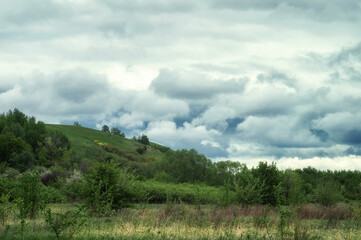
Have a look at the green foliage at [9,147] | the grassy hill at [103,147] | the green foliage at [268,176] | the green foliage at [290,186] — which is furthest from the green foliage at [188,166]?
the grassy hill at [103,147]

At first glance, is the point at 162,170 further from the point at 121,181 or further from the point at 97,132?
the point at 97,132

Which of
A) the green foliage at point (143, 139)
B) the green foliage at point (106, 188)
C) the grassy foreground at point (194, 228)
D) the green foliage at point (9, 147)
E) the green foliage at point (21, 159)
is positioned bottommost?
the grassy foreground at point (194, 228)

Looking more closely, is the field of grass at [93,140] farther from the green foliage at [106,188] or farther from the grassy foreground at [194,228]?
the grassy foreground at [194,228]

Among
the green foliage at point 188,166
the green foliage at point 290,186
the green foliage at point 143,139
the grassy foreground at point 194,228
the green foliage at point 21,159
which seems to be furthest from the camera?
the green foliage at point 143,139

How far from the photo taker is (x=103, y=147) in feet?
343

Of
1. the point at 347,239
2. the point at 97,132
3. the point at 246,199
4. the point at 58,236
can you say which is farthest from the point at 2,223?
the point at 97,132

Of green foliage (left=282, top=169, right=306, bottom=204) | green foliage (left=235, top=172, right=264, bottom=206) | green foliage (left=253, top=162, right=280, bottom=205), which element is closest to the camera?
green foliage (left=235, top=172, right=264, bottom=206)

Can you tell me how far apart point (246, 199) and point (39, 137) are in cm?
6232

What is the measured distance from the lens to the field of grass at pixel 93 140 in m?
98.4

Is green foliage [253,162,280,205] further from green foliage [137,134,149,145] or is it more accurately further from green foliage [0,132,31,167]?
green foliage [137,134,149,145]

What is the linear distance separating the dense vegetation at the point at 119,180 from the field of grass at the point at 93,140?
363 millimetres

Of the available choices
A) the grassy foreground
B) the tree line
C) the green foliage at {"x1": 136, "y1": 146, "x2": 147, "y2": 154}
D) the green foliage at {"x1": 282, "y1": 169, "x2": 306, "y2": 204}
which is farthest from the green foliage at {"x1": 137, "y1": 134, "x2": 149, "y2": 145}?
the grassy foreground

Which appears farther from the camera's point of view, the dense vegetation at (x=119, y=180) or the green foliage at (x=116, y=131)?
the green foliage at (x=116, y=131)

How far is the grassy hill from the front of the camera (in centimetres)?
9412
